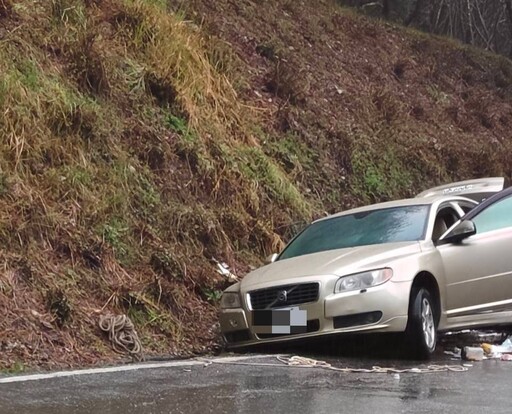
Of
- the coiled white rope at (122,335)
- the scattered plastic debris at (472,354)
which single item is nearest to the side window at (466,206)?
the scattered plastic debris at (472,354)

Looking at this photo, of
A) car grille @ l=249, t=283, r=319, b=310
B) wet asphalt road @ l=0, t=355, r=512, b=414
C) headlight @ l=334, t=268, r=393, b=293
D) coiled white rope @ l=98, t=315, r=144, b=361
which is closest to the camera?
wet asphalt road @ l=0, t=355, r=512, b=414

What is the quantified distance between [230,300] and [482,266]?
2411mm

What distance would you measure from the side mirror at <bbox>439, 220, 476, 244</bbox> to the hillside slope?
8.35ft

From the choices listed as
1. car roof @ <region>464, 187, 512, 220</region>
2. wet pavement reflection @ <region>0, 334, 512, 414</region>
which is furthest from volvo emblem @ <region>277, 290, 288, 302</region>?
car roof @ <region>464, 187, 512, 220</region>

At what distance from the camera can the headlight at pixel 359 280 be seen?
25.3 ft

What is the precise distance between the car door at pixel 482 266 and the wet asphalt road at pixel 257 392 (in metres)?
1.28

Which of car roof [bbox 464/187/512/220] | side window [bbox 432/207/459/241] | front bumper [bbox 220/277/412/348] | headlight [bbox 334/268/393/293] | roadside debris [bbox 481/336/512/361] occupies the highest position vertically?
car roof [bbox 464/187/512/220]

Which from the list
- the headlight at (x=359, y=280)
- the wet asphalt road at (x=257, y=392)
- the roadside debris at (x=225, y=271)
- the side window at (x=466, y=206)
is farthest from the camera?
the roadside debris at (x=225, y=271)

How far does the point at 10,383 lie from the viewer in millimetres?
6105

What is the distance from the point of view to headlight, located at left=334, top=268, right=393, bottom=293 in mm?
7723

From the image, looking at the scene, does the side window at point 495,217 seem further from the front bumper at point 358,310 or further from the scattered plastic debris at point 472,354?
the front bumper at point 358,310

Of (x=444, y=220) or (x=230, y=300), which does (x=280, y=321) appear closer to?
(x=230, y=300)

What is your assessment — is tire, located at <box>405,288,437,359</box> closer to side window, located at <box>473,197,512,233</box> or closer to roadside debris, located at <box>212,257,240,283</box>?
side window, located at <box>473,197,512,233</box>

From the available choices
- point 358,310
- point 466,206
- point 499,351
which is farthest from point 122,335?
point 466,206
